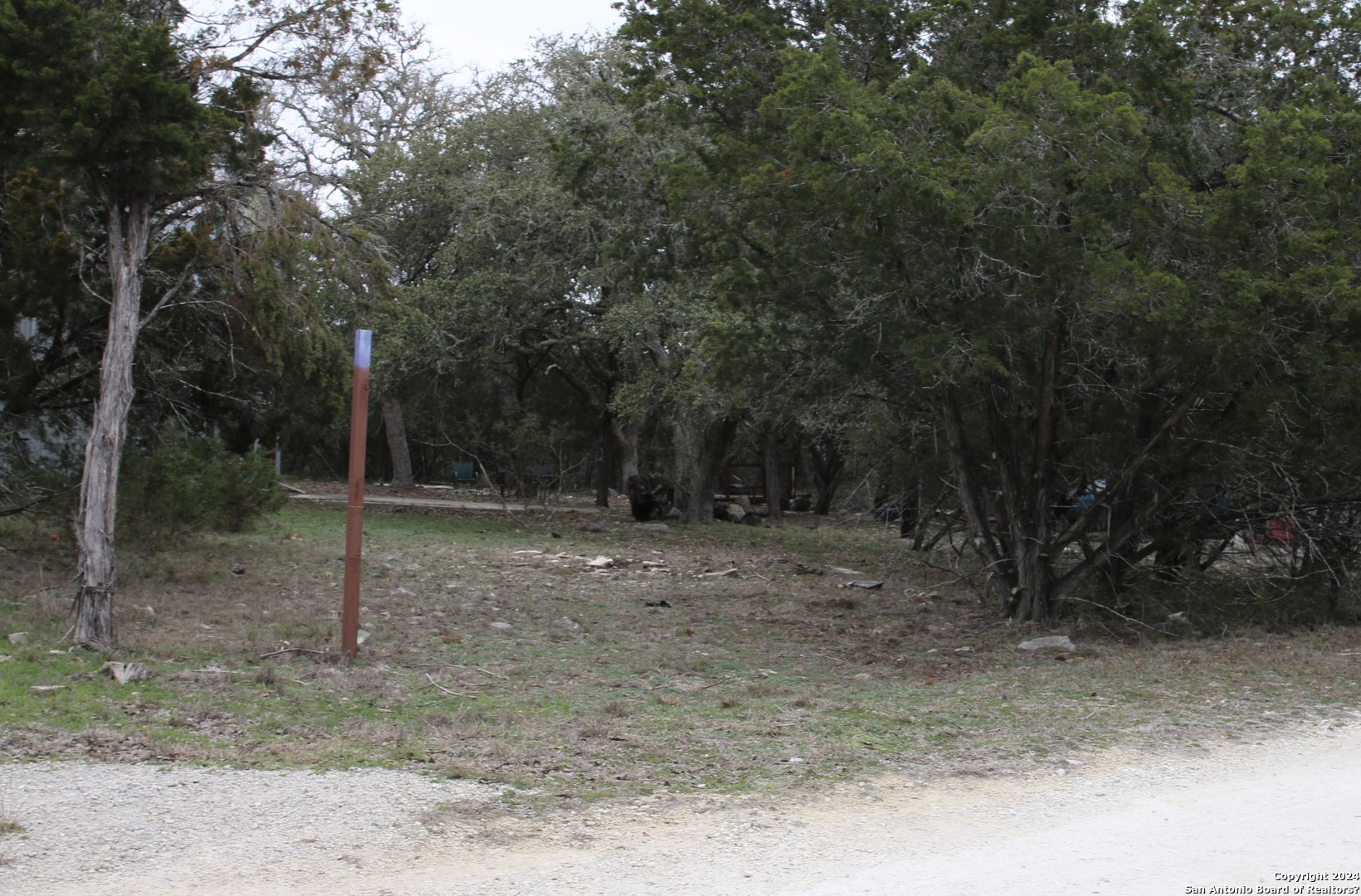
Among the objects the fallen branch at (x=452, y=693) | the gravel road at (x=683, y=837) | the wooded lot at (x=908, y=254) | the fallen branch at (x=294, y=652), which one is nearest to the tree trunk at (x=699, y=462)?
the wooded lot at (x=908, y=254)

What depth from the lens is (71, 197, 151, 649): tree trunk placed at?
8.75 m

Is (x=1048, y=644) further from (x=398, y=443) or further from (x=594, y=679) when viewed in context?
(x=398, y=443)

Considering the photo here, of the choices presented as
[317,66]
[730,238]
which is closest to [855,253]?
[730,238]

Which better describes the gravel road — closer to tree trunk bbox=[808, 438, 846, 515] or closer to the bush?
the bush

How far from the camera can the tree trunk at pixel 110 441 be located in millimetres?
8750

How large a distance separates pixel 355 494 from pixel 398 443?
1032 inches

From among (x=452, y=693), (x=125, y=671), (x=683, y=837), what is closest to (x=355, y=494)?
(x=452, y=693)

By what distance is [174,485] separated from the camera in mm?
12922

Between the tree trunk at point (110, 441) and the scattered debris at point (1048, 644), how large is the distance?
749cm

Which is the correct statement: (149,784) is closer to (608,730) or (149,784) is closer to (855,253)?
(608,730)

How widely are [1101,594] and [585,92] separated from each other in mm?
18311

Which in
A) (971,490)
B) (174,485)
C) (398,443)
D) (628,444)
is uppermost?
(628,444)

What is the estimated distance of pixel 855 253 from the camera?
10.3 m

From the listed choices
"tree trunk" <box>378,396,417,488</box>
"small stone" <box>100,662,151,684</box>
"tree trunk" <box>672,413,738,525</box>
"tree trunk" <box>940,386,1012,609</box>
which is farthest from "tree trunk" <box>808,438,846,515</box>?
"small stone" <box>100,662,151,684</box>
